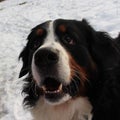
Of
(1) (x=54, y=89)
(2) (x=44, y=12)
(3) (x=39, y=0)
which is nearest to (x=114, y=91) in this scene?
(1) (x=54, y=89)

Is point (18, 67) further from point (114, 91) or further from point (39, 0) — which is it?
point (39, 0)

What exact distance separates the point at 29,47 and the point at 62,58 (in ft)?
3.16

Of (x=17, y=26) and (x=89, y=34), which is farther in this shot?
(x=17, y=26)

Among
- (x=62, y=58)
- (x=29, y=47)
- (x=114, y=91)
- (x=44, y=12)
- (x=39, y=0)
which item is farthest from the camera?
(x=39, y=0)

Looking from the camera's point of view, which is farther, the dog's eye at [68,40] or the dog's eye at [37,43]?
the dog's eye at [37,43]

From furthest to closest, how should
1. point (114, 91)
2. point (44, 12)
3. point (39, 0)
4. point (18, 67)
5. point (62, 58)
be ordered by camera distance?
point (39, 0)
point (44, 12)
point (18, 67)
point (114, 91)
point (62, 58)

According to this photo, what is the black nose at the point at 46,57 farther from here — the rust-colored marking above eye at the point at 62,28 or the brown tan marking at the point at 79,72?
the rust-colored marking above eye at the point at 62,28

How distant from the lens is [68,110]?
467cm

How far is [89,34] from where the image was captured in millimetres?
4922

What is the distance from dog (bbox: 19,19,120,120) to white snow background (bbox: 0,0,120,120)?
5.39 ft

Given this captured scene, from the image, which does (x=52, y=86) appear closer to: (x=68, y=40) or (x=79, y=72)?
(x=79, y=72)

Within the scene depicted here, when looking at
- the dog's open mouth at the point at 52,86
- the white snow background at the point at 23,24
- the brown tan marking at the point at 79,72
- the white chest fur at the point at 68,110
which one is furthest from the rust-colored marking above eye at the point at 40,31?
the white snow background at the point at 23,24

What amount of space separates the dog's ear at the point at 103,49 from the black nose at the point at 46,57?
2.41 feet

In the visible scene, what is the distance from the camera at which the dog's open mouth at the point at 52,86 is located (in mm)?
4406
